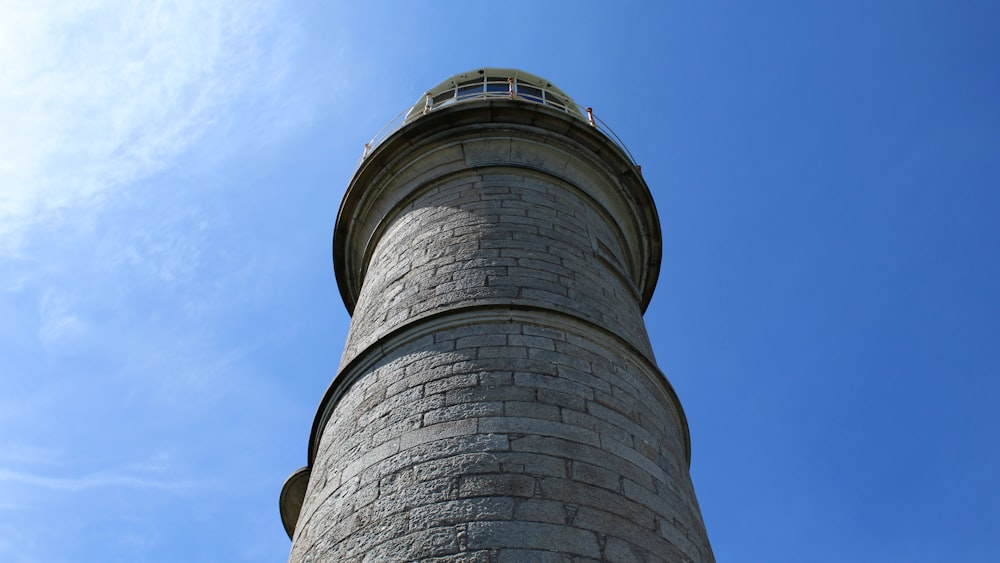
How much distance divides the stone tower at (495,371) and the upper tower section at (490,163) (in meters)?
0.02

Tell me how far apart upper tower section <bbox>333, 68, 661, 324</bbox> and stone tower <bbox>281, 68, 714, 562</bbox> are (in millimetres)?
20

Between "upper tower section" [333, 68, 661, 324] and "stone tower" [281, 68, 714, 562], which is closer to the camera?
"stone tower" [281, 68, 714, 562]

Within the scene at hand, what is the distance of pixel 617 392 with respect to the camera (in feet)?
17.1

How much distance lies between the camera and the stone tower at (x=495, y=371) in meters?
4.11

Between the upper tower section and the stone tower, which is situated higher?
the upper tower section

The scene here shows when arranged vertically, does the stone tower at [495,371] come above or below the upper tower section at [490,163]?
below

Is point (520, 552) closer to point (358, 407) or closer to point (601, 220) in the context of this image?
point (358, 407)

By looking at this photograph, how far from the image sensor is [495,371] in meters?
4.95

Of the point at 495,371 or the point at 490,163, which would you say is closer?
the point at 495,371

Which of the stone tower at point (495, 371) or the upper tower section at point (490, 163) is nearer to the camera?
the stone tower at point (495, 371)

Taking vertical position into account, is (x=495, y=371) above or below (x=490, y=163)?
below

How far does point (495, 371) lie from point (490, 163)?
3.22 meters

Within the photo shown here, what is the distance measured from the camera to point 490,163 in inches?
303

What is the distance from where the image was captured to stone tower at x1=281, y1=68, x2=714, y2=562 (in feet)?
13.5
